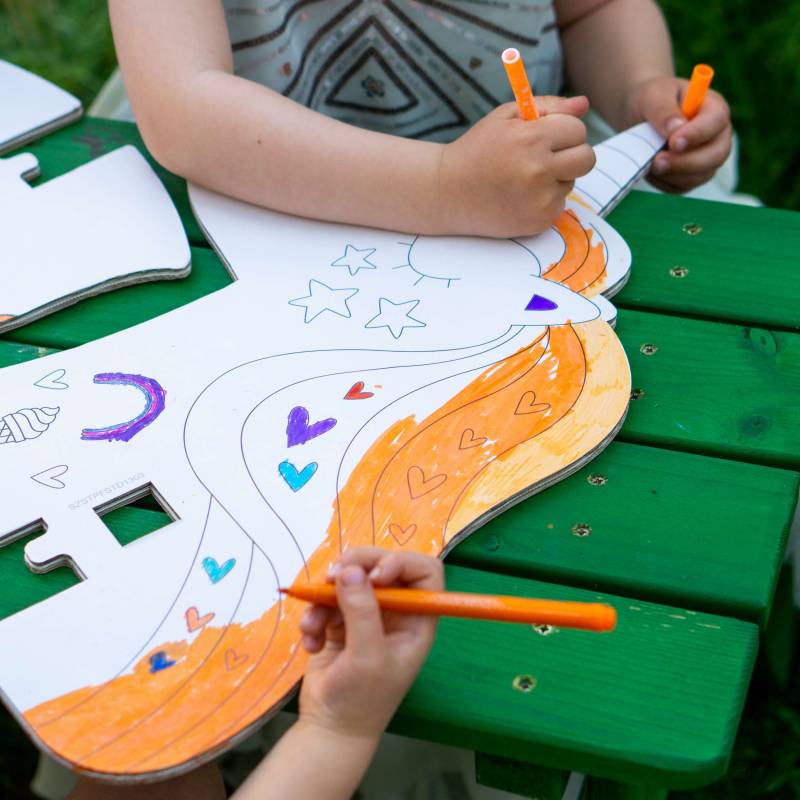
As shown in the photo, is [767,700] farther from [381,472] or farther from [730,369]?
[381,472]

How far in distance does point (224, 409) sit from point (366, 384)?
0.34 feet

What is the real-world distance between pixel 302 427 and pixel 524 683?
0.24 meters

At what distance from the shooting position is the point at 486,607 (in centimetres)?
59

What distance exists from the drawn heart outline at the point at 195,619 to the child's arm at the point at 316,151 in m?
0.40

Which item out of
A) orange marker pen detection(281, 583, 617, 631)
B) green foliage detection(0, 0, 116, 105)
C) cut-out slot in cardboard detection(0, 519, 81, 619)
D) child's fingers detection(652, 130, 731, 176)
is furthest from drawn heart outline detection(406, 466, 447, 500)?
green foliage detection(0, 0, 116, 105)

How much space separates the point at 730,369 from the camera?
838 mm

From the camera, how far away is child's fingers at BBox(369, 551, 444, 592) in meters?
0.61

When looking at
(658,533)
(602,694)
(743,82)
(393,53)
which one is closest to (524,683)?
(602,694)

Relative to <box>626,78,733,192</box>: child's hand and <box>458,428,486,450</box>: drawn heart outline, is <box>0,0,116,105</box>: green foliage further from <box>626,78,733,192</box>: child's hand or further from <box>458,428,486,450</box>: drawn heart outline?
<box>458,428,486,450</box>: drawn heart outline

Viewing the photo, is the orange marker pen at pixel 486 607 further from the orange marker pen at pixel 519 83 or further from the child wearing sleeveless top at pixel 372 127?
the orange marker pen at pixel 519 83

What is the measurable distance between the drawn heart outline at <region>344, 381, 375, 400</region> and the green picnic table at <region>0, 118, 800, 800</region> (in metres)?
0.14

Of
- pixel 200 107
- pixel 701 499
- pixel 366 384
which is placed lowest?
pixel 701 499

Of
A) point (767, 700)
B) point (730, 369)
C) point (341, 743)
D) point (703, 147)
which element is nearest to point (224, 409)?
point (341, 743)

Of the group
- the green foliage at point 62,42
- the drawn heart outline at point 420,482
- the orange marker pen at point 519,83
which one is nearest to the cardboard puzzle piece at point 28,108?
the orange marker pen at point 519,83
